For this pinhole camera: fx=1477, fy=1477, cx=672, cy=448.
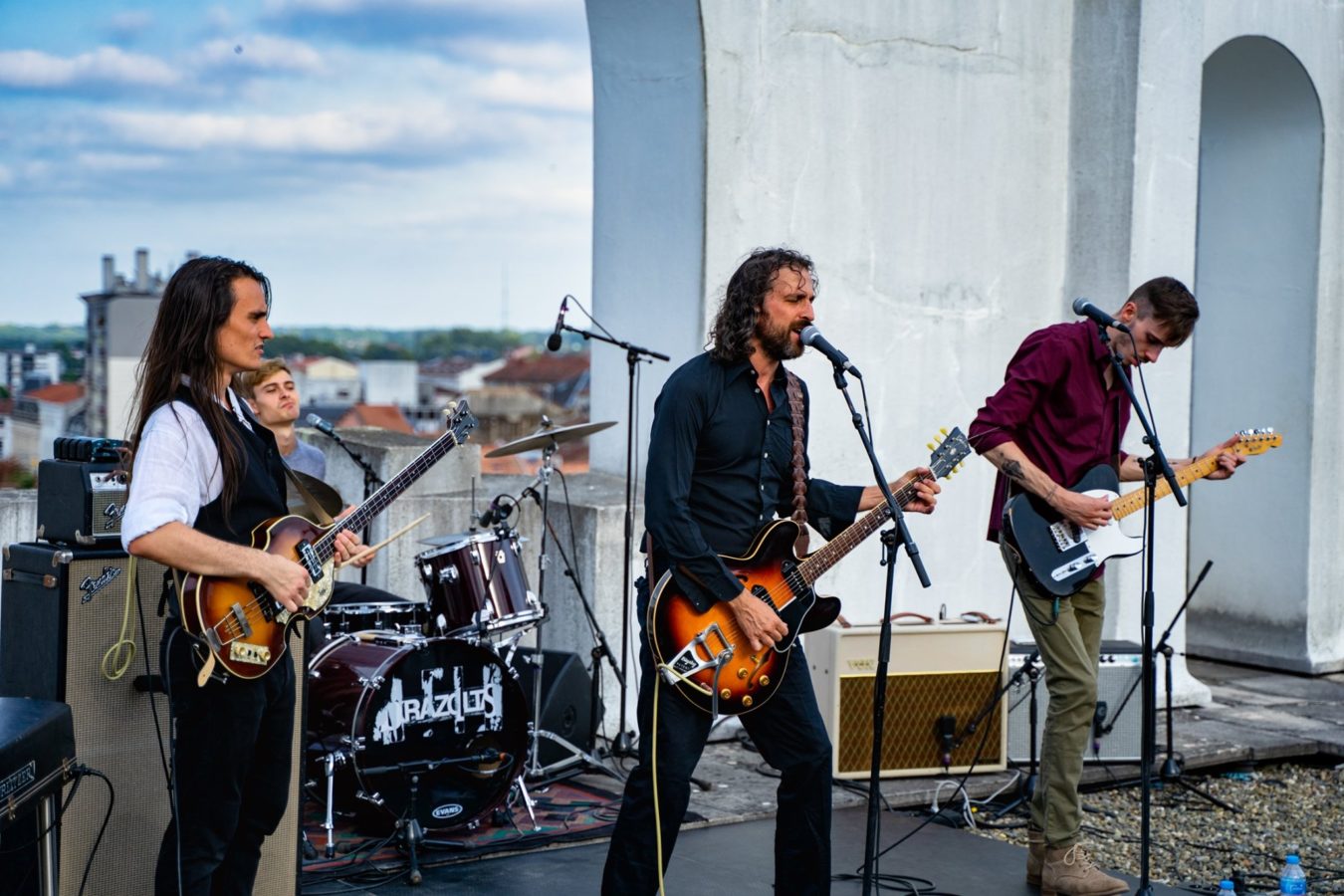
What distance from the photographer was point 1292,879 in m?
5.19

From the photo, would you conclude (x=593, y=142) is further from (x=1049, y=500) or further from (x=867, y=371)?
(x=1049, y=500)

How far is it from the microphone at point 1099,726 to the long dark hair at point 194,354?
449 cm

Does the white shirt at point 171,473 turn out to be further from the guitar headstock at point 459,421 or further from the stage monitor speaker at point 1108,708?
the stage monitor speaker at point 1108,708

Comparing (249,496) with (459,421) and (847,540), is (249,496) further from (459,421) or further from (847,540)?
(847,540)

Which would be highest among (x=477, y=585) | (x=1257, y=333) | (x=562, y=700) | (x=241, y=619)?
(x=1257, y=333)

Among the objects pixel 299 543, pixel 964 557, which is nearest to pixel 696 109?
pixel 964 557

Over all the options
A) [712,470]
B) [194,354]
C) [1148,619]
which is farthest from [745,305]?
[1148,619]

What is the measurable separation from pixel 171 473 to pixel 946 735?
4.05 metres

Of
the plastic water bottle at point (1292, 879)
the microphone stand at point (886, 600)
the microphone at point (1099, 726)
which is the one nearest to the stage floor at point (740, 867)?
the plastic water bottle at point (1292, 879)

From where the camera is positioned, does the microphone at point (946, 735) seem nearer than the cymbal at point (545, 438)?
No

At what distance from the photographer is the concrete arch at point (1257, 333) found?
9188 millimetres

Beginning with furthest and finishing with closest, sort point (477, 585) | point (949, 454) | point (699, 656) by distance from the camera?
point (477, 585) → point (949, 454) → point (699, 656)

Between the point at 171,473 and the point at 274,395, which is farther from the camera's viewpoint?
the point at 274,395

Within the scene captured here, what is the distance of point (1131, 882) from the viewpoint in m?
5.35
